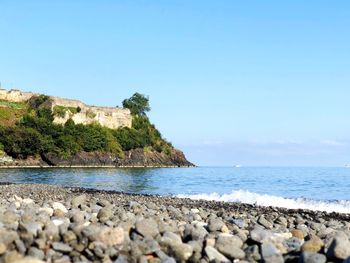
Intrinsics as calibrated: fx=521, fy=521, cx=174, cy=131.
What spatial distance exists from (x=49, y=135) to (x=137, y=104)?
151ft

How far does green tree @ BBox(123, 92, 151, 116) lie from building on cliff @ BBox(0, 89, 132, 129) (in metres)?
19.7

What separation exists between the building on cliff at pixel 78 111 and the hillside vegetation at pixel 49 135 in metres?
1.05

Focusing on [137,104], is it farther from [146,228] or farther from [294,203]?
[146,228]

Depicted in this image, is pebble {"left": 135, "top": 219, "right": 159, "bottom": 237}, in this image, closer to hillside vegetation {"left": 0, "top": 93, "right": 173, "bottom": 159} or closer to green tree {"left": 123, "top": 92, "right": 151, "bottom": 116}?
hillside vegetation {"left": 0, "top": 93, "right": 173, "bottom": 159}

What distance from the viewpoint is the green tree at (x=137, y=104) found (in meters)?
144

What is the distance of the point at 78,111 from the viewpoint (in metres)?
113

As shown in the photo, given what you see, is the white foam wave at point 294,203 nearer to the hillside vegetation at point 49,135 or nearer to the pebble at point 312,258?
the pebble at point 312,258

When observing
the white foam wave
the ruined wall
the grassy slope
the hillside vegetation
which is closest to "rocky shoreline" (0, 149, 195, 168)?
the hillside vegetation

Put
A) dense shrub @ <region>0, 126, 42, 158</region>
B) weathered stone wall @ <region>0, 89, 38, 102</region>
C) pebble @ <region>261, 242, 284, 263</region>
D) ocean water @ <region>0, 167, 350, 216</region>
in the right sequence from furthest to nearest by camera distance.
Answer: weathered stone wall @ <region>0, 89, 38, 102</region> → dense shrub @ <region>0, 126, 42, 158</region> → ocean water @ <region>0, 167, 350, 216</region> → pebble @ <region>261, 242, 284, 263</region>

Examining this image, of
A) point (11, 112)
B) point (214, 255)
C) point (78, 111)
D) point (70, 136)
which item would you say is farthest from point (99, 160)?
point (214, 255)

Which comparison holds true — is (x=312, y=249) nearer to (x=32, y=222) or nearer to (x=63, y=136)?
(x=32, y=222)

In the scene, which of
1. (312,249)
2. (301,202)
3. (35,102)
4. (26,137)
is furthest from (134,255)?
(35,102)

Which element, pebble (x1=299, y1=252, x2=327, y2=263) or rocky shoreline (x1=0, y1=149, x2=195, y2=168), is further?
rocky shoreline (x1=0, y1=149, x2=195, y2=168)

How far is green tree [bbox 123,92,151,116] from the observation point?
143625 millimetres
